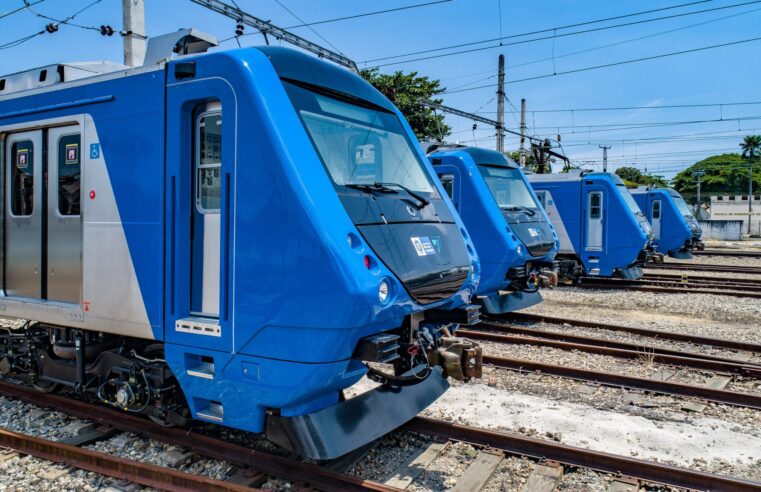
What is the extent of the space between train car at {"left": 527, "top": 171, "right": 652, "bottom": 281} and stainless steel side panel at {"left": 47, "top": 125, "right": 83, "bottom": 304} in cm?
1407

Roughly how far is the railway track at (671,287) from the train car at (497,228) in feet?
19.3

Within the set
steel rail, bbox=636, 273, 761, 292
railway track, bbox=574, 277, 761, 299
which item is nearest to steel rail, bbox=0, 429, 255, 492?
railway track, bbox=574, 277, 761, 299

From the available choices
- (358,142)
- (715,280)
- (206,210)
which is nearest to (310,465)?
(206,210)

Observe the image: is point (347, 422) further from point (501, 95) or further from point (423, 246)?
point (501, 95)

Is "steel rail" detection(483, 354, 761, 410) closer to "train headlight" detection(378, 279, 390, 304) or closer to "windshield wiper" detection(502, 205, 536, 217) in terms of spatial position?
"windshield wiper" detection(502, 205, 536, 217)

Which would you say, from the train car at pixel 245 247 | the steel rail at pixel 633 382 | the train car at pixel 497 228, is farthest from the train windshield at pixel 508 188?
the train car at pixel 245 247

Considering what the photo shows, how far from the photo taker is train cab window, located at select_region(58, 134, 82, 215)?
5367mm

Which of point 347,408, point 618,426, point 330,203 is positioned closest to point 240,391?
point 347,408

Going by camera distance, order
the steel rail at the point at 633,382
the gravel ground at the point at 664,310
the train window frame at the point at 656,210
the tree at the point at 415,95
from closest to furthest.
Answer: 1. the steel rail at the point at 633,382
2. the gravel ground at the point at 664,310
3. the train window frame at the point at 656,210
4. the tree at the point at 415,95

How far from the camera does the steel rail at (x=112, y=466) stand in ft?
14.1

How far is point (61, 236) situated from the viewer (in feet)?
18.2

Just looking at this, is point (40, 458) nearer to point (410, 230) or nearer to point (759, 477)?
point (410, 230)

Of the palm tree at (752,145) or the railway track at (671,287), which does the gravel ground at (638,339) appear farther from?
the palm tree at (752,145)

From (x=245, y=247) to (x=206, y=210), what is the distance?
0.57 m
